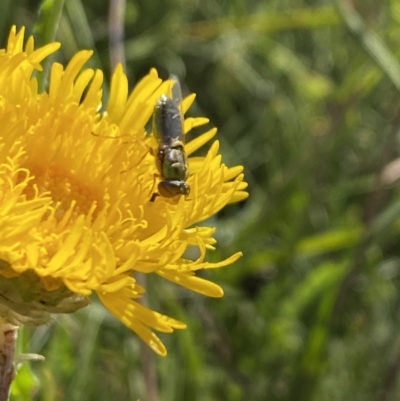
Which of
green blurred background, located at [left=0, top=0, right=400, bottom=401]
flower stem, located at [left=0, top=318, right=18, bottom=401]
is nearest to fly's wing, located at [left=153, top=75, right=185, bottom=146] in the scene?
flower stem, located at [left=0, top=318, right=18, bottom=401]

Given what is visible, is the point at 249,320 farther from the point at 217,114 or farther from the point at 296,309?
the point at 217,114

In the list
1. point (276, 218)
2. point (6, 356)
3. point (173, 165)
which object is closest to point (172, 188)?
point (173, 165)

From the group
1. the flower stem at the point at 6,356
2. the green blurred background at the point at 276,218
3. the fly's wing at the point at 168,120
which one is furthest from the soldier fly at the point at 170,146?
the green blurred background at the point at 276,218

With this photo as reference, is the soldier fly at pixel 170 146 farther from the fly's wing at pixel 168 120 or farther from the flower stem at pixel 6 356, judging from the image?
the flower stem at pixel 6 356

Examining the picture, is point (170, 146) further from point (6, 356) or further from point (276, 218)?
point (276, 218)

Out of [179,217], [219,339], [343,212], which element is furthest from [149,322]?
[343,212]

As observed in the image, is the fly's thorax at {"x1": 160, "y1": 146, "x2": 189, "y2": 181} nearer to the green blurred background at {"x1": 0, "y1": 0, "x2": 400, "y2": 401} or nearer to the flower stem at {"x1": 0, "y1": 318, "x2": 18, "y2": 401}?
the flower stem at {"x1": 0, "y1": 318, "x2": 18, "y2": 401}
